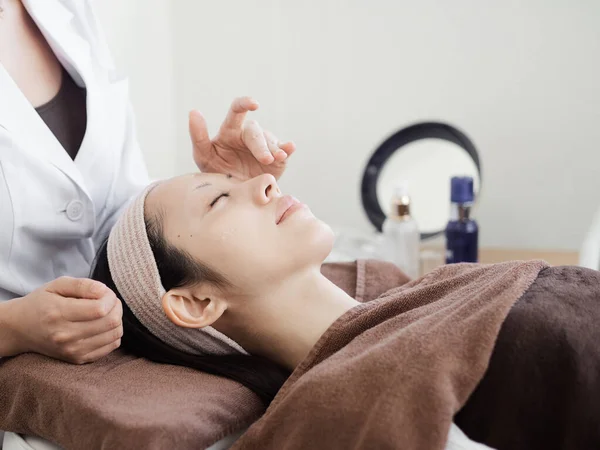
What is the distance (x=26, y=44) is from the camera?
130 centimetres

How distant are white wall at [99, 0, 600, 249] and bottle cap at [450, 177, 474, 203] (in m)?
0.47

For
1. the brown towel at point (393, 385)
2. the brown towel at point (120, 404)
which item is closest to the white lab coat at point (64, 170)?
the brown towel at point (120, 404)

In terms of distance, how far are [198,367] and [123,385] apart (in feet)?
0.44

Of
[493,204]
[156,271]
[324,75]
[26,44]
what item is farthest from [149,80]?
[156,271]

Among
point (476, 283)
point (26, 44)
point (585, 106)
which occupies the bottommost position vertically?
point (476, 283)

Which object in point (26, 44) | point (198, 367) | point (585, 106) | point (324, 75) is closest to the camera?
point (198, 367)

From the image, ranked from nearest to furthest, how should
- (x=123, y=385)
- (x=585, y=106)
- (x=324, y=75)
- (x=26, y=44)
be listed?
(x=123, y=385) → (x=26, y=44) → (x=585, y=106) → (x=324, y=75)

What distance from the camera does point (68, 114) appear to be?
4.32 ft

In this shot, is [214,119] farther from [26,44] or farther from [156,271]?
[156,271]

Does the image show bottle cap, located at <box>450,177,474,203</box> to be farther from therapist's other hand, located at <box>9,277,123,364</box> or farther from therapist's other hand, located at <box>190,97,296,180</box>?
therapist's other hand, located at <box>9,277,123,364</box>

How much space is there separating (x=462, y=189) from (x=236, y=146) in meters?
0.66

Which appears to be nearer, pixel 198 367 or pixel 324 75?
pixel 198 367

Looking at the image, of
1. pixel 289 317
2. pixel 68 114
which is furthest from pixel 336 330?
pixel 68 114

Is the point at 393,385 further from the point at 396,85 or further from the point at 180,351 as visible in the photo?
the point at 396,85
